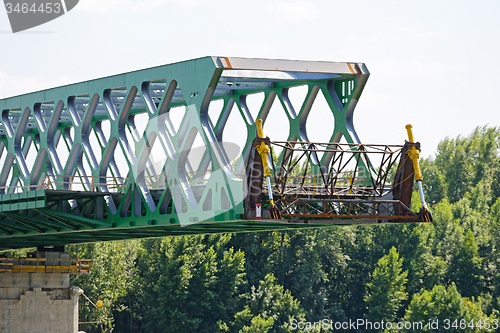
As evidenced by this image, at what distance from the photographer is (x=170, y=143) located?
31750 millimetres

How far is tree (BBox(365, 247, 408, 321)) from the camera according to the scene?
8975 centimetres

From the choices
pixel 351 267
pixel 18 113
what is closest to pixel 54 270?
pixel 18 113

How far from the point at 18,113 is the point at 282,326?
43829 millimetres

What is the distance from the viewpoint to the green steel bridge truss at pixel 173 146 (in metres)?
29.6

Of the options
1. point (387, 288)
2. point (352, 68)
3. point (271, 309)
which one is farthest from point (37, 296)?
point (387, 288)

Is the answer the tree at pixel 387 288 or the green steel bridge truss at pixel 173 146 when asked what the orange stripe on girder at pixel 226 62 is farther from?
the tree at pixel 387 288

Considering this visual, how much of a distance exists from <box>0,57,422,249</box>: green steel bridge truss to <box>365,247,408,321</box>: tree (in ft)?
170

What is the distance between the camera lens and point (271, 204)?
2844 centimetres

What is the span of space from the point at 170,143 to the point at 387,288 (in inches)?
2475

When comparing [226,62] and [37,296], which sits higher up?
[226,62]

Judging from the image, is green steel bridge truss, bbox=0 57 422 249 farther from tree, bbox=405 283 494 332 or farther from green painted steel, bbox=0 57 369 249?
tree, bbox=405 283 494 332

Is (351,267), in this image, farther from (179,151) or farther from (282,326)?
(179,151)

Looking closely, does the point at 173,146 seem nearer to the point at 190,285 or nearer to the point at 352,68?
the point at 352,68

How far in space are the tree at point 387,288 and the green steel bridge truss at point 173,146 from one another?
51883 millimetres
